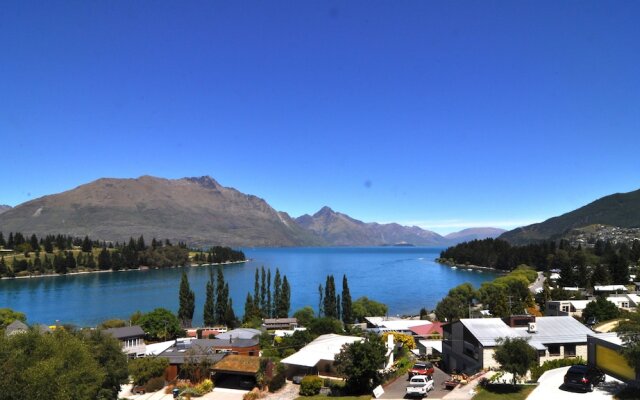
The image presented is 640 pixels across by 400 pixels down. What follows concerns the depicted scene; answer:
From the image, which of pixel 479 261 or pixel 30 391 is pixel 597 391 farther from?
pixel 479 261

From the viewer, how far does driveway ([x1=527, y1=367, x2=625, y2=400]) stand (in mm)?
22453

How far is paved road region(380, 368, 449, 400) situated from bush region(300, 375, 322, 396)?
473 centimetres

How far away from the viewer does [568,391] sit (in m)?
23.5

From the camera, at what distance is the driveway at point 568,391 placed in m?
22.5

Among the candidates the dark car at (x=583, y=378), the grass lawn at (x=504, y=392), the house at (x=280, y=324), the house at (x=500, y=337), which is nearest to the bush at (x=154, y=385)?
the house at (x=500, y=337)

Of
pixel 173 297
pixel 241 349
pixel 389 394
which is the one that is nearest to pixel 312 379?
pixel 389 394

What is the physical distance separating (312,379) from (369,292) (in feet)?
300

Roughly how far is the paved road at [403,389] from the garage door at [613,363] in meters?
9.10

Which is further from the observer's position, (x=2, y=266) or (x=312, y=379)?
(x=2, y=266)

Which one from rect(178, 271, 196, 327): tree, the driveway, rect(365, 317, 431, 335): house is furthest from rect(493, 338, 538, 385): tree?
rect(178, 271, 196, 327): tree

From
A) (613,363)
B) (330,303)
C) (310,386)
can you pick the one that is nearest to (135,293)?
(330,303)

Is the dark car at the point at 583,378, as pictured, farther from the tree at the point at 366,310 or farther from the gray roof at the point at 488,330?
the tree at the point at 366,310

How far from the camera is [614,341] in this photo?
26.6m

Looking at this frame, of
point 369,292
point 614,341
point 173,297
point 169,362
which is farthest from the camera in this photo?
point 369,292
